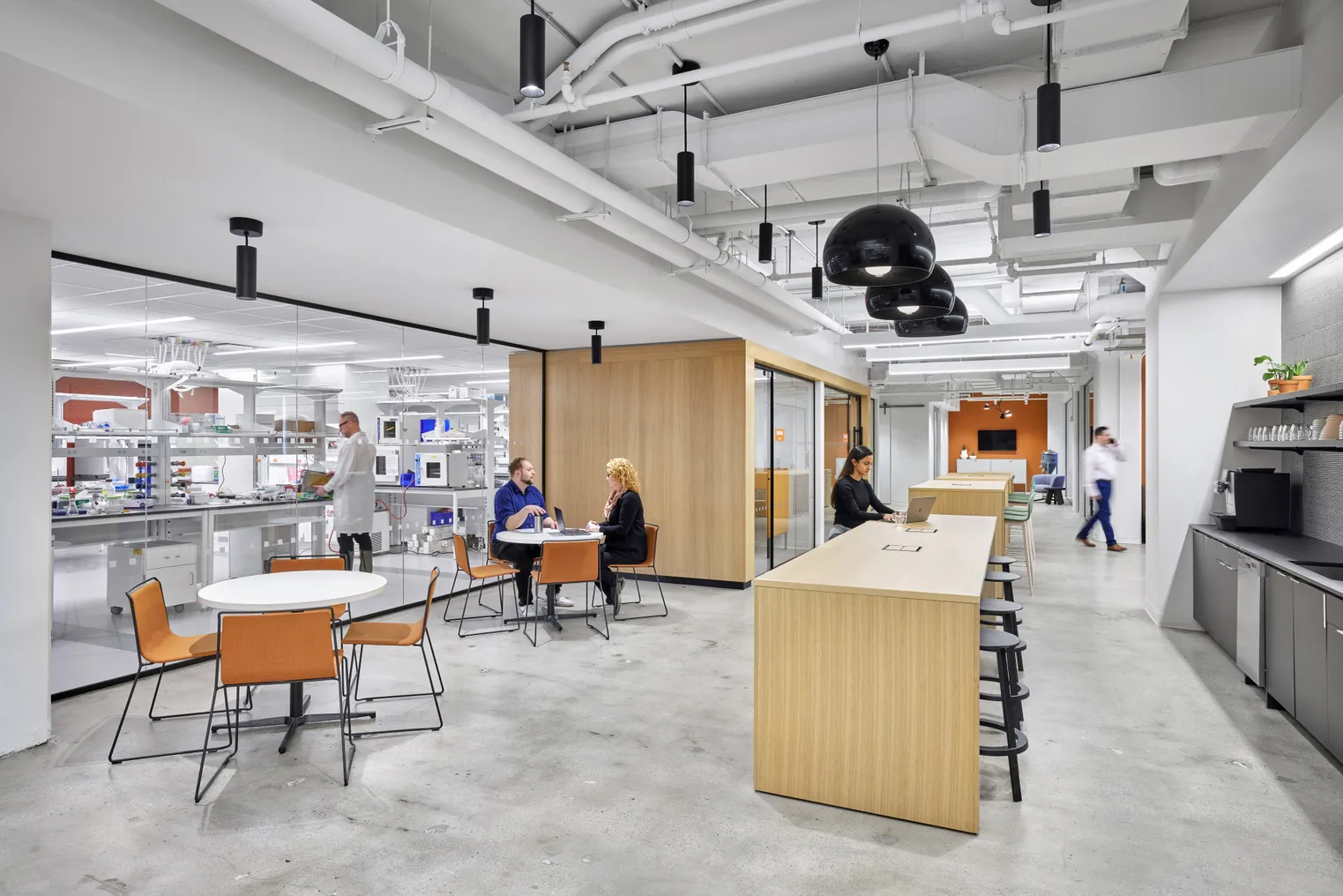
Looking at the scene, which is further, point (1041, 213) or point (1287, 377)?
point (1287, 377)

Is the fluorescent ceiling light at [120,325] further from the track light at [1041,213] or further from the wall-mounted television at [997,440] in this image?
the wall-mounted television at [997,440]

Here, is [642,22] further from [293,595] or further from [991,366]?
[991,366]

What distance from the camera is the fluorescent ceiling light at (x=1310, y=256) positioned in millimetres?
4816

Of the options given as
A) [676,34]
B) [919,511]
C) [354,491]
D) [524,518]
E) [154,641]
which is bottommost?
[154,641]

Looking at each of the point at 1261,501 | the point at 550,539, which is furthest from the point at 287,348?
the point at 1261,501

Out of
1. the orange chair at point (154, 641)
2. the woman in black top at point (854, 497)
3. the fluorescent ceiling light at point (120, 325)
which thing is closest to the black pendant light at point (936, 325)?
the woman in black top at point (854, 497)

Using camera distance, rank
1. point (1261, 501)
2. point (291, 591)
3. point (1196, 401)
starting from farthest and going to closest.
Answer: point (1196, 401) → point (1261, 501) → point (291, 591)

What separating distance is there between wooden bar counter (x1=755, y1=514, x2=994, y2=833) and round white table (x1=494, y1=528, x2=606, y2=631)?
2920 millimetres

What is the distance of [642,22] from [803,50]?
0.70m

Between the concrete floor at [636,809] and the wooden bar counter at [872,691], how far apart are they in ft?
0.43

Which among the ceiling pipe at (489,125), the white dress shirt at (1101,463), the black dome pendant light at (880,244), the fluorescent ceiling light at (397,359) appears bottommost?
the white dress shirt at (1101,463)

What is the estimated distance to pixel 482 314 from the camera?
5.59 m

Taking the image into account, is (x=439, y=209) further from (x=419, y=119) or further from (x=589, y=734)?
(x=589, y=734)

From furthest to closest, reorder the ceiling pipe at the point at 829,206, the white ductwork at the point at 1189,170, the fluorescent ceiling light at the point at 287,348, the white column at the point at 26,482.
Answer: the fluorescent ceiling light at the point at 287,348 → the ceiling pipe at the point at 829,206 → the white ductwork at the point at 1189,170 → the white column at the point at 26,482
